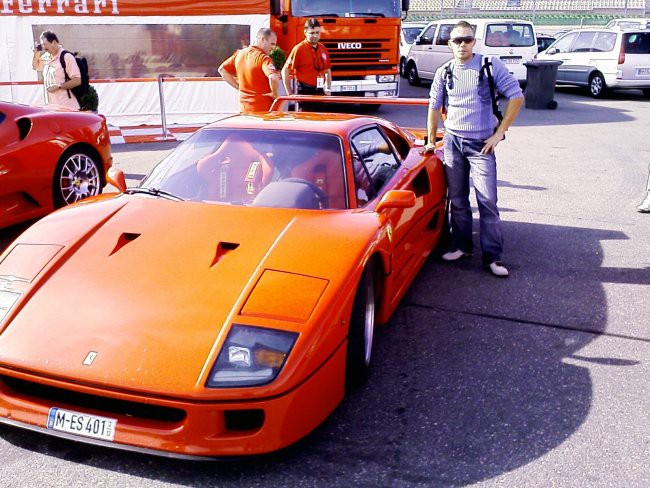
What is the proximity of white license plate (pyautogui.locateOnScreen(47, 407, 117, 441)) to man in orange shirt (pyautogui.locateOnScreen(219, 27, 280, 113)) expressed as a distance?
4.84 meters

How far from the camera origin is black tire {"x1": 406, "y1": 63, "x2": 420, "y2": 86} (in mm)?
19781

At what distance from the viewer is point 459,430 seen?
316cm

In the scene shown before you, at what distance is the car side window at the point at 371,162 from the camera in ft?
13.5

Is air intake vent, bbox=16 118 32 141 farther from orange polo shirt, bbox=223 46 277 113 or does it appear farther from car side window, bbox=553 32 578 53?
car side window, bbox=553 32 578 53

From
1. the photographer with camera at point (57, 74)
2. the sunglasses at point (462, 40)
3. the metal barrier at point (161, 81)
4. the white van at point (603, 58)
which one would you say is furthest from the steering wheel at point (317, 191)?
the white van at point (603, 58)

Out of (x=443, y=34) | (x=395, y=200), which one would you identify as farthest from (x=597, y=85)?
(x=395, y=200)

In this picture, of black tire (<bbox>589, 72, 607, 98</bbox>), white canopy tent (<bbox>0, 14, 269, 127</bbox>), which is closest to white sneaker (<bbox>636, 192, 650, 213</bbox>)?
white canopy tent (<bbox>0, 14, 269, 127</bbox>)

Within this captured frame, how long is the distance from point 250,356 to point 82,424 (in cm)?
65

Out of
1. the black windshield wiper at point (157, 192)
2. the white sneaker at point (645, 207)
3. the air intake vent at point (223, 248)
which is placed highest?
the black windshield wiper at point (157, 192)

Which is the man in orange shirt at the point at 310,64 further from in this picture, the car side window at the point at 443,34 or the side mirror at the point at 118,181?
the car side window at the point at 443,34

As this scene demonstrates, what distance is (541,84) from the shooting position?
15406 millimetres

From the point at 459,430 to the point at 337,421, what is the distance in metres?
0.52

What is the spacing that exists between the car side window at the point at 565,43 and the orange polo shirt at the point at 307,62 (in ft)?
36.1

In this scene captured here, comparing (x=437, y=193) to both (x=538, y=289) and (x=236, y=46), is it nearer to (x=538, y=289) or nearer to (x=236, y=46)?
(x=538, y=289)
